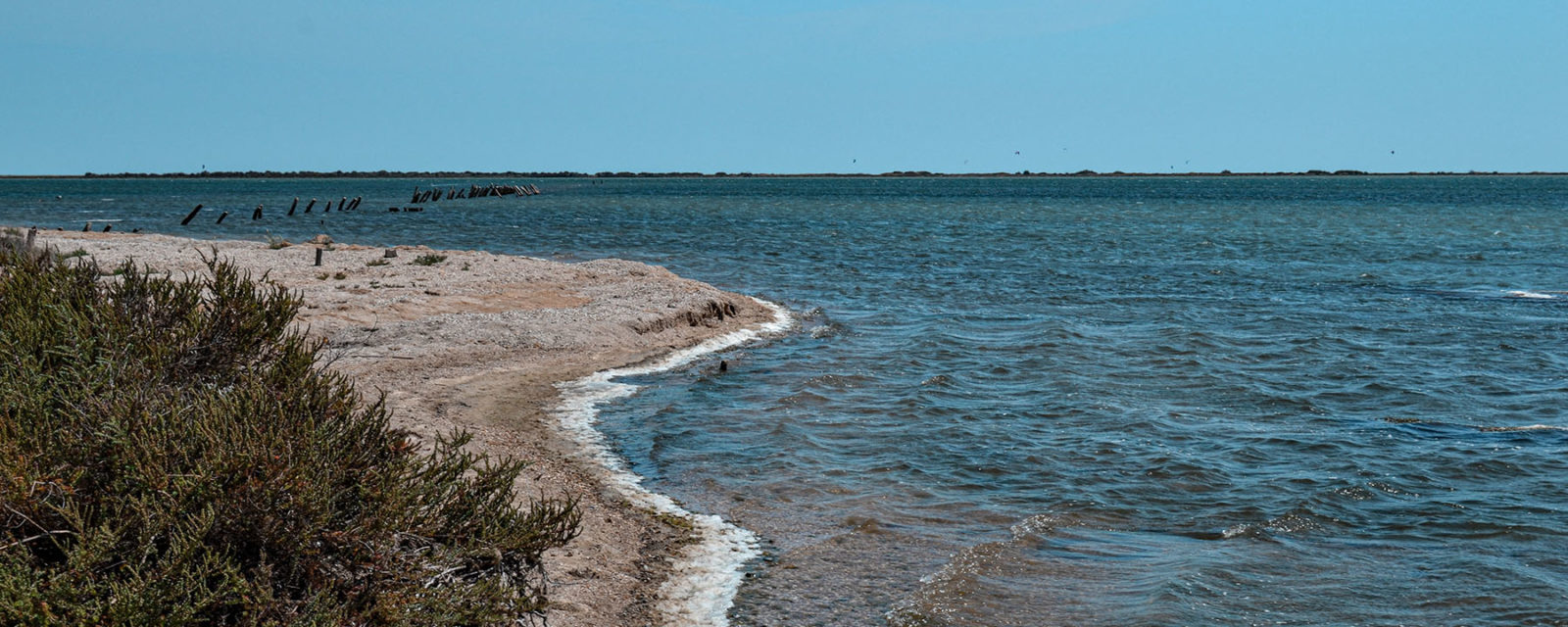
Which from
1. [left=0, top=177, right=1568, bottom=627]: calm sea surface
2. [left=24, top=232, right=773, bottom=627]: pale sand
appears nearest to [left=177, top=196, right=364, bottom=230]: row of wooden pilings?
[left=24, top=232, right=773, bottom=627]: pale sand

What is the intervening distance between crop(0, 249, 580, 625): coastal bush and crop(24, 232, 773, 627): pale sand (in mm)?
1261

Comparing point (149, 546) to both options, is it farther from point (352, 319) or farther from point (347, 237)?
point (347, 237)

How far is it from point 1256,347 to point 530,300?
10.7 m

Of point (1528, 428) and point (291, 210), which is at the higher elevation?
point (291, 210)

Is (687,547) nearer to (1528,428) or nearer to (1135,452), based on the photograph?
(1135,452)

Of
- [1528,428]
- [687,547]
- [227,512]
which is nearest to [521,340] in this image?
[687,547]

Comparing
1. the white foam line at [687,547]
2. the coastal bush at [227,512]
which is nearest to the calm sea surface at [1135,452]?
the white foam line at [687,547]

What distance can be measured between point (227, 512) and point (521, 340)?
33.7 feet

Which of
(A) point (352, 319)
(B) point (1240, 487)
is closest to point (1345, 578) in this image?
(B) point (1240, 487)

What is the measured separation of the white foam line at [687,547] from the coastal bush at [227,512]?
3.67 ft

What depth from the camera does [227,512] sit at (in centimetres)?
427

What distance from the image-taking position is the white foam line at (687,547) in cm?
662

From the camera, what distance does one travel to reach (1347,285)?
25.7m

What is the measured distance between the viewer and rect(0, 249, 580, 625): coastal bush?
404 cm
